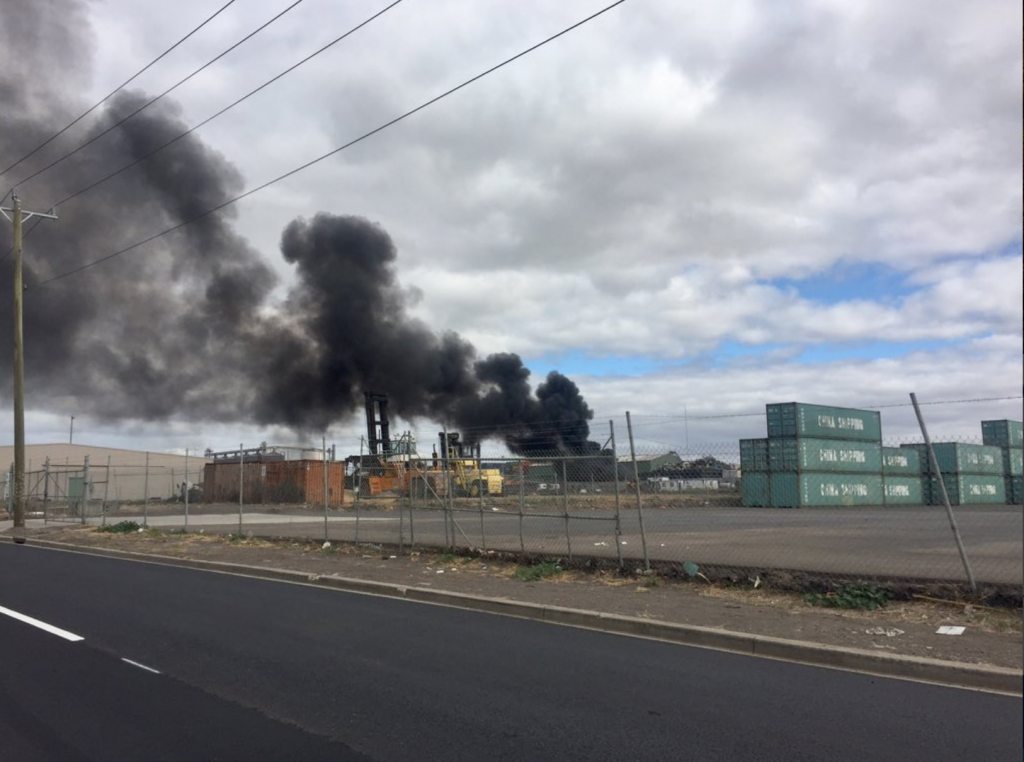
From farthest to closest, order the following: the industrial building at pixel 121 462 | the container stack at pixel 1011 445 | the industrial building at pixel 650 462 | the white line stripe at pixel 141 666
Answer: the industrial building at pixel 121 462 → the container stack at pixel 1011 445 → the industrial building at pixel 650 462 → the white line stripe at pixel 141 666

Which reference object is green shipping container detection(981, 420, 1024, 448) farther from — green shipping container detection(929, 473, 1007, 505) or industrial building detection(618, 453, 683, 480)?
green shipping container detection(929, 473, 1007, 505)

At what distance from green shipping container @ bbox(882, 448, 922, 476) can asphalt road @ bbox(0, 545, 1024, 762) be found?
1005 inches

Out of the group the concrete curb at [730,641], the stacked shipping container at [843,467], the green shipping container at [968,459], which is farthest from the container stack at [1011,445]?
the concrete curb at [730,641]

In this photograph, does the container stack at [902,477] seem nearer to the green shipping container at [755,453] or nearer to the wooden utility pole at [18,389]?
the green shipping container at [755,453]

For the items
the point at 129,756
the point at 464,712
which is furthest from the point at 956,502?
the point at 129,756

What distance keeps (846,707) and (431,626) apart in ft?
13.4

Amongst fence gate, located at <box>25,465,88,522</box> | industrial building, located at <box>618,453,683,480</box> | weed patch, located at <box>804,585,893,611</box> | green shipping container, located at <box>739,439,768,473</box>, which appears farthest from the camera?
green shipping container, located at <box>739,439,768,473</box>

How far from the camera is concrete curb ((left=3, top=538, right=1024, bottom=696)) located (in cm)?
602

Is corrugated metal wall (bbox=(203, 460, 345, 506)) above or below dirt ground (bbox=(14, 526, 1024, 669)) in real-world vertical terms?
above

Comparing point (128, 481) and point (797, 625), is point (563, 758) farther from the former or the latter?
point (128, 481)

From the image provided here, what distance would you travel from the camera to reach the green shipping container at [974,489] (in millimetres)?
27312

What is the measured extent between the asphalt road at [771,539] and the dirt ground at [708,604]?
0.69 metres

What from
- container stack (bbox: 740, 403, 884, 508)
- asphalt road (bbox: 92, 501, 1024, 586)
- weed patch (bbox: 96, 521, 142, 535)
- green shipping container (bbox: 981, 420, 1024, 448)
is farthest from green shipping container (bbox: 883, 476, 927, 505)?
weed patch (bbox: 96, 521, 142, 535)

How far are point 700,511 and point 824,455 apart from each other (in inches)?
359
